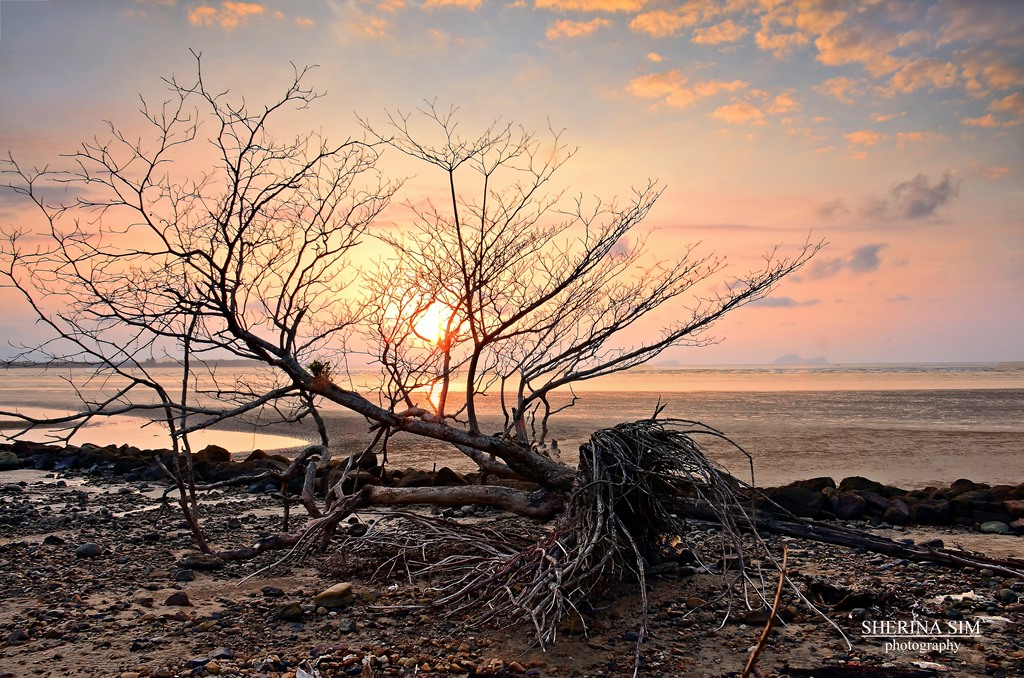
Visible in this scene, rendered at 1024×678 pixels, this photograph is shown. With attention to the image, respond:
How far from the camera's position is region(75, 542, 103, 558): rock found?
7117 millimetres

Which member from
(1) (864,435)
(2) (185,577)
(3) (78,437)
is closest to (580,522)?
(2) (185,577)

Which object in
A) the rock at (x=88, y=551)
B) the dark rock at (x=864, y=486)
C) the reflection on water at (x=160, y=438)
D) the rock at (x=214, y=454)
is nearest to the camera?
the rock at (x=88, y=551)

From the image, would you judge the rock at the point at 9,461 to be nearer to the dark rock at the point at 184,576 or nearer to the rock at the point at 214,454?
the rock at the point at 214,454

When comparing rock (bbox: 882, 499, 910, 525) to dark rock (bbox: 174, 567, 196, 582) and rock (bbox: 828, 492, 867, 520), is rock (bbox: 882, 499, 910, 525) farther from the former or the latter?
dark rock (bbox: 174, 567, 196, 582)

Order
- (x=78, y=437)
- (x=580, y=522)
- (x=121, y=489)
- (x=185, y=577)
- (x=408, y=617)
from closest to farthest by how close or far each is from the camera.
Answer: (x=408, y=617), (x=580, y=522), (x=185, y=577), (x=121, y=489), (x=78, y=437)

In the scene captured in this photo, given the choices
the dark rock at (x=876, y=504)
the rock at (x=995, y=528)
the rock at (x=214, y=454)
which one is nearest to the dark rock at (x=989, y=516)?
the rock at (x=995, y=528)

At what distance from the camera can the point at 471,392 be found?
7.08 m

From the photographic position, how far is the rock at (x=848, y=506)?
8766 millimetres

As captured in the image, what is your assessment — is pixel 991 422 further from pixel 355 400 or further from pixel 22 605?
pixel 22 605

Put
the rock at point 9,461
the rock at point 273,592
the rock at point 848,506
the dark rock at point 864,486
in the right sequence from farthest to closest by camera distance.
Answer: the rock at point 9,461, the dark rock at point 864,486, the rock at point 848,506, the rock at point 273,592

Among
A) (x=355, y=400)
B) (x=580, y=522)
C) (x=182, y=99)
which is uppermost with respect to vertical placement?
(x=182, y=99)

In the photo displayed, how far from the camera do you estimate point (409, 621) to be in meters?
5.26

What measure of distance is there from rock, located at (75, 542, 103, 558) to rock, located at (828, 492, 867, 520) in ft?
26.0

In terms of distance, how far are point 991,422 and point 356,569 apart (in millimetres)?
20916
